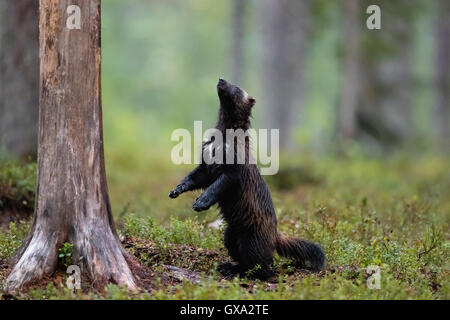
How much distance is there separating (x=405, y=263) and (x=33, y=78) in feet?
23.2

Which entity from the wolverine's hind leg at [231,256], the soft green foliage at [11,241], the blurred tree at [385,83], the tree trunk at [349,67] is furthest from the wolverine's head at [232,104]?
the blurred tree at [385,83]

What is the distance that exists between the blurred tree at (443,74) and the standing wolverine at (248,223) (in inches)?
725

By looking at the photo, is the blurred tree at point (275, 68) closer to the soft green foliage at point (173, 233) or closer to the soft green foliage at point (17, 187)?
the soft green foliage at point (17, 187)

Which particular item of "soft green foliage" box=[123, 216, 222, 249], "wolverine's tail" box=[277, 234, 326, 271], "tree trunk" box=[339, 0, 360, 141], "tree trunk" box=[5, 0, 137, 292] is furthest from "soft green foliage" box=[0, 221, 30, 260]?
"tree trunk" box=[339, 0, 360, 141]

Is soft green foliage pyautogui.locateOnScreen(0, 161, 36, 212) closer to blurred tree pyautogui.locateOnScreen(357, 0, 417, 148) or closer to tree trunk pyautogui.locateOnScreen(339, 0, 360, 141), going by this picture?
tree trunk pyautogui.locateOnScreen(339, 0, 360, 141)

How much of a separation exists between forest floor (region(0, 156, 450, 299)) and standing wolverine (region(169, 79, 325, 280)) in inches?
7.5

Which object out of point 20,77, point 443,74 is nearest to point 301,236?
point 20,77

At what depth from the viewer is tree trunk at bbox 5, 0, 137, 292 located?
580 centimetres

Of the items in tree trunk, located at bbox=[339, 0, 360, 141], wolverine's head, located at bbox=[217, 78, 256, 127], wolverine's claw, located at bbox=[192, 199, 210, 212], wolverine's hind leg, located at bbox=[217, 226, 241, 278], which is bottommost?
wolverine's hind leg, located at bbox=[217, 226, 241, 278]

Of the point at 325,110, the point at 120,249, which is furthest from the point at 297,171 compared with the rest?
the point at 325,110

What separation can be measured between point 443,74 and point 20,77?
78.1 feet

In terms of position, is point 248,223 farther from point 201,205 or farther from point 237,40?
point 237,40

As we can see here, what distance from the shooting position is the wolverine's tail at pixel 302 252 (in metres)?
6.76
